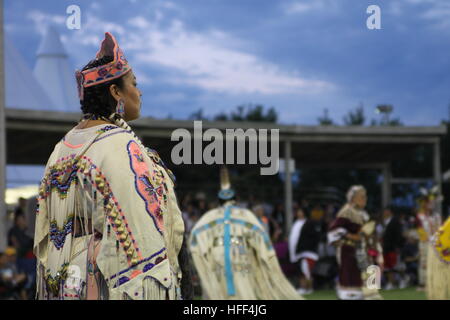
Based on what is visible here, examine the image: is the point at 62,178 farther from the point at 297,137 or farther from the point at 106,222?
the point at 297,137

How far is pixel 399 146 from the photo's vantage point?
16750 millimetres

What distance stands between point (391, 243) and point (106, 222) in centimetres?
1234

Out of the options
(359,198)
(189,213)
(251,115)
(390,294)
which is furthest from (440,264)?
(251,115)

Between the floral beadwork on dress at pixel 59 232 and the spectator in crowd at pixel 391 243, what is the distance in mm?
11945

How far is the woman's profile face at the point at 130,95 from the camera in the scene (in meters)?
2.78

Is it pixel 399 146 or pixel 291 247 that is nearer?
pixel 291 247

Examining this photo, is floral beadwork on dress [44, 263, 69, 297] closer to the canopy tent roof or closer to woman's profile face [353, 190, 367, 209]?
woman's profile face [353, 190, 367, 209]

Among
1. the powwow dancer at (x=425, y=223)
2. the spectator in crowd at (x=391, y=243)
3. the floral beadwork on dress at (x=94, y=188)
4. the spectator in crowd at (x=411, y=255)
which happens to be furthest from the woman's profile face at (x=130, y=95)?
the spectator in crowd at (x=411, y=255)

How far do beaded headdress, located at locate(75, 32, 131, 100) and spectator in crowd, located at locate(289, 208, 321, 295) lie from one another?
35.1 ft

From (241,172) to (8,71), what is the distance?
804 cm

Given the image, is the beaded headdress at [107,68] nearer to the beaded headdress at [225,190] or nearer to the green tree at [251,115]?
the beaded headdress at [225,190]

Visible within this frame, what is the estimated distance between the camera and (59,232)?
273 cm
